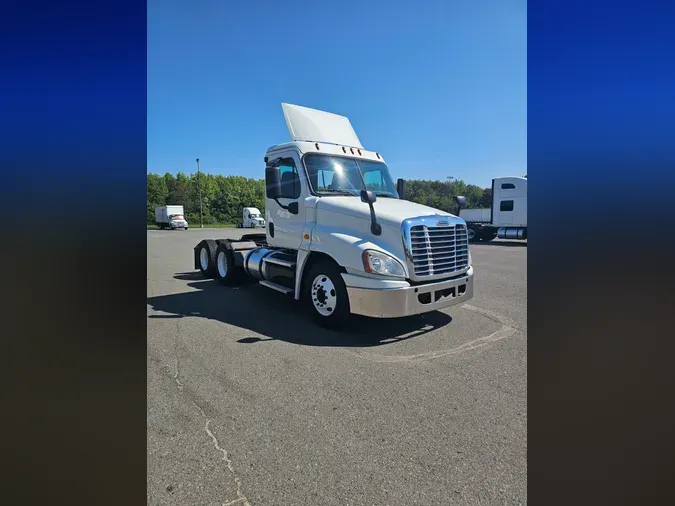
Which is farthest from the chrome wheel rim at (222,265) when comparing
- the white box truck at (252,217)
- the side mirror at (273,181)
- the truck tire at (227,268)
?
the white box truck at (252,217)

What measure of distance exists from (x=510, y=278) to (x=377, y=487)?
8.34 meters

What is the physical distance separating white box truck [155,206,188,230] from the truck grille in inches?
1477

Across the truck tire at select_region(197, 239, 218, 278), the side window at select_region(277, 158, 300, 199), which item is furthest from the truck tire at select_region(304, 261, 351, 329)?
the truck tire at select_region(197, 239, 218, 278)

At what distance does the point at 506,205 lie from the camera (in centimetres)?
2041

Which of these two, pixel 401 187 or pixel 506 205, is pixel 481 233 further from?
pixel 401 187

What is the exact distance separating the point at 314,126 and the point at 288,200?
1402 mm

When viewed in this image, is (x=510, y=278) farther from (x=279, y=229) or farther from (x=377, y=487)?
(x=377, y=487)

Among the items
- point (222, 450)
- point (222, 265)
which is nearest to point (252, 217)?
point (222, 265)

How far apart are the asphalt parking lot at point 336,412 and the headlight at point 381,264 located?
0.82 metres

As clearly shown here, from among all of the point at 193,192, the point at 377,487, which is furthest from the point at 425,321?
the point at 193,192

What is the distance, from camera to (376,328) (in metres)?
5.02

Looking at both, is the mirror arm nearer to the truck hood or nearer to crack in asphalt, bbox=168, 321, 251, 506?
the truck hood

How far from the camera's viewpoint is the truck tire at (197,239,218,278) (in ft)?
27.8
